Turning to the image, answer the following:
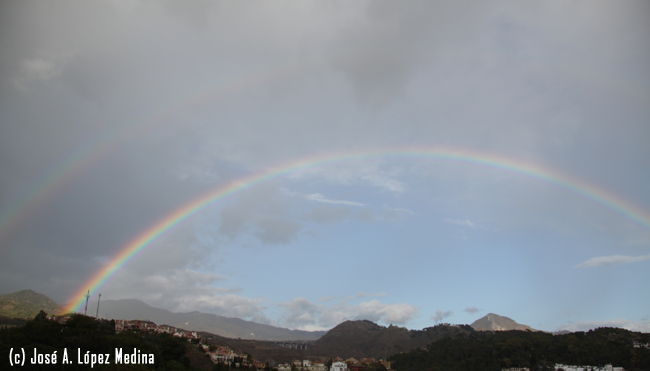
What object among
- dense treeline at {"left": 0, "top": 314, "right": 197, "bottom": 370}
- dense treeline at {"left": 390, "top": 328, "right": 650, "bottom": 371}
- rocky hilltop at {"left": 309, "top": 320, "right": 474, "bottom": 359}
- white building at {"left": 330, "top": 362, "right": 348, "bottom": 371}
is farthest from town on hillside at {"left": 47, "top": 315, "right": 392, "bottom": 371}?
Result: rocky hilltop at {"left": 309, "top": 320, "right": 474, "bottom": 359}

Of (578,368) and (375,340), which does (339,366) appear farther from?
(375,340)

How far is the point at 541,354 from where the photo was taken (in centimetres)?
8969

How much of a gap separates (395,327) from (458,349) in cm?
8405

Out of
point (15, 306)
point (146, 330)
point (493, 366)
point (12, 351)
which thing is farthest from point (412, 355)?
point (15, 306)

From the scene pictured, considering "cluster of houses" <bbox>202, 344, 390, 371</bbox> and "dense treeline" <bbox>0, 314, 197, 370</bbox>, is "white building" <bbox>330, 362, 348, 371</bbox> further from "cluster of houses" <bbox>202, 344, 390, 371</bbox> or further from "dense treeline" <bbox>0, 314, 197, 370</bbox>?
"dense treeline" <bbox>0, 314, 197, 370</bbox>

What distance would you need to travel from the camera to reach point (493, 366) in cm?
8825

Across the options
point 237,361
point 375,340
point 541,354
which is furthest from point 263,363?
point 375,340

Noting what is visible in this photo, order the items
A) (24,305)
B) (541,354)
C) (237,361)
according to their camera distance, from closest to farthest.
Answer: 1. (237,361)
2. (541,354)
3. (24,305)

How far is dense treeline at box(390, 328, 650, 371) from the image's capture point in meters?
84.4

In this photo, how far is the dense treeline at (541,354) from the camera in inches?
3324

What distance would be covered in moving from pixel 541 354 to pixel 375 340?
8741cm

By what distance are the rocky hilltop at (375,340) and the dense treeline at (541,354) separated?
5010 centimetres

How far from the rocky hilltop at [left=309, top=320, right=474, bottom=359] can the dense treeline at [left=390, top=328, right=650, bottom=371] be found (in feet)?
164

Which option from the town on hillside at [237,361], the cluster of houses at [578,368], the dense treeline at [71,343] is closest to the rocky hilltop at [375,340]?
the town on hillside at [237,361]
